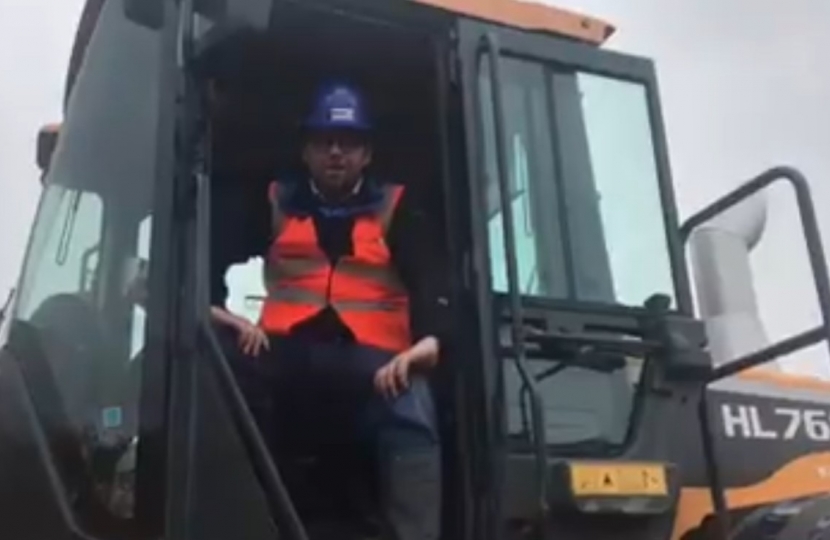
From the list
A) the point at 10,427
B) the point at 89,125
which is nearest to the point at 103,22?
the point at 89,125

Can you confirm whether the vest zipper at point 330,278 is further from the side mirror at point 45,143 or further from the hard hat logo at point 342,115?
the side mirror at point 45,143

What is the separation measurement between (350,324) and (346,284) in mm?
122

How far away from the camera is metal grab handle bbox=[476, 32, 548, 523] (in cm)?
341

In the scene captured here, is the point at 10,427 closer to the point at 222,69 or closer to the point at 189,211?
the point at 189,211

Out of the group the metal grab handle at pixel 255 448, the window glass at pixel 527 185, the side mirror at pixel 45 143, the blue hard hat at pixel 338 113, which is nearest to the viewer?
the metal grab handle at pixel 255 448

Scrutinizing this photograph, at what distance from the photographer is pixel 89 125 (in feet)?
12.6

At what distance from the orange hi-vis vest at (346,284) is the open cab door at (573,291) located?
1.07ft

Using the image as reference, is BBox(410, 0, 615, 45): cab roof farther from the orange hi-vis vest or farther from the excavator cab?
the orange hi-vis vest

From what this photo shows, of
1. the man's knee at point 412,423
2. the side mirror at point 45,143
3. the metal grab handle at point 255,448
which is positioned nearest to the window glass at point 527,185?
the man's knee at point 412,423

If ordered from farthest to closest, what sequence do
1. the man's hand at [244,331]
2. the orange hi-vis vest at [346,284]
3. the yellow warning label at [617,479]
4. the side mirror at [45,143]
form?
the side mirror at [45,143] < the orange hi-vis vest at [346,284] < the man's hand at [244,331] < the yellow warning label at [617,479]

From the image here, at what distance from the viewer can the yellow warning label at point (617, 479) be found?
346cm

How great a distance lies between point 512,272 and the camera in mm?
3510

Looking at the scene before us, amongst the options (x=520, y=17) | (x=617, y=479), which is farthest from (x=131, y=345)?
(x=520, y=17)

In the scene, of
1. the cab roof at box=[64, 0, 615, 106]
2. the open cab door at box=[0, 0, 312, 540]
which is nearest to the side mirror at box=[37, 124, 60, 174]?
the cab roof at box=[64, 0, 615, 106]
